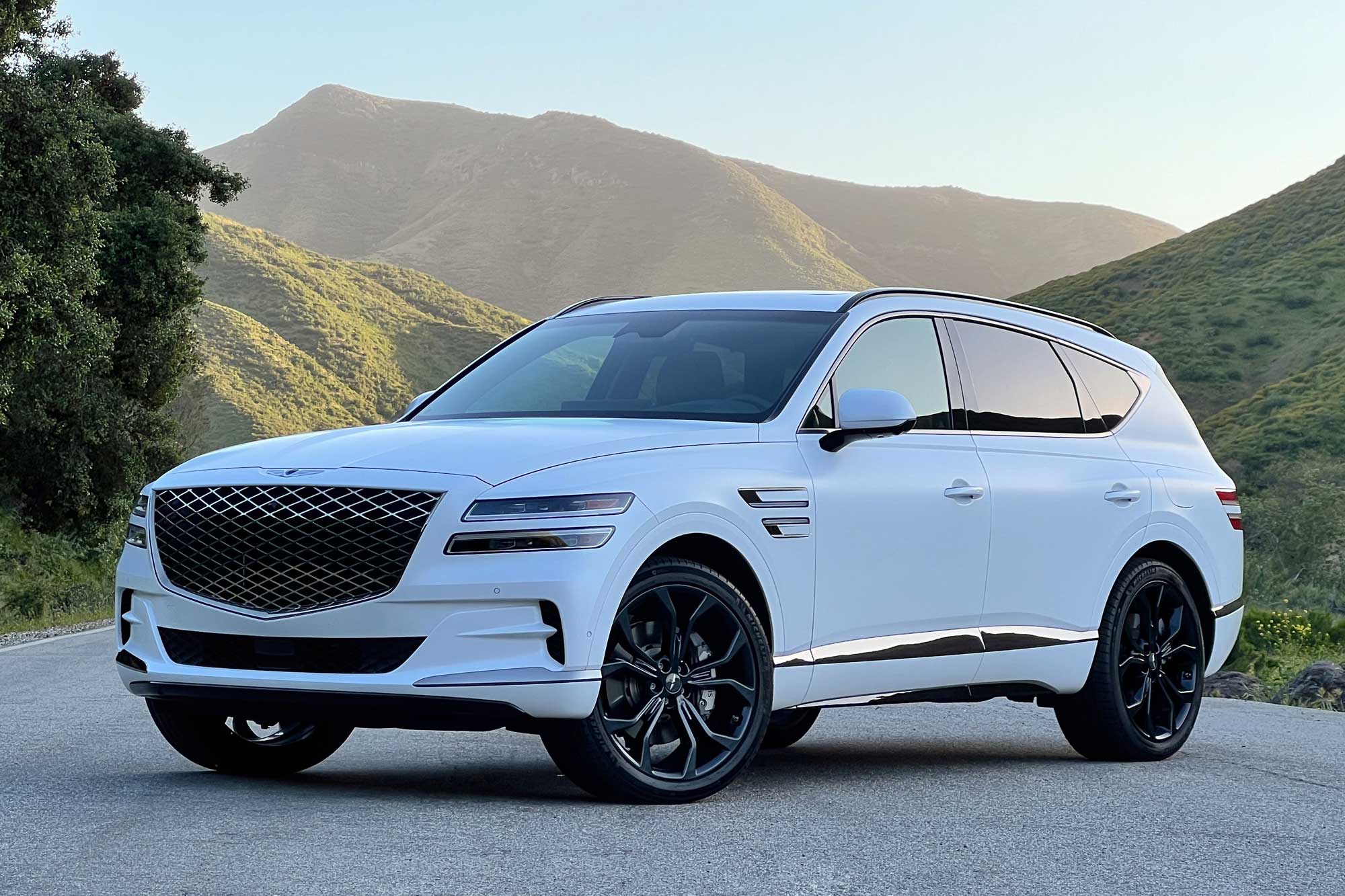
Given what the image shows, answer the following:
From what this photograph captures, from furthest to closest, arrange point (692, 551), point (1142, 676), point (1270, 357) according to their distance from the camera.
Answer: point (1270, 357) < point (1142, 676) < point (692, 551)

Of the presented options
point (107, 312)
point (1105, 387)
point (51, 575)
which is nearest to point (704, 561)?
point (1105, 387)

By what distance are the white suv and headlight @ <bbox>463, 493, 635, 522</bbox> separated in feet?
0.03

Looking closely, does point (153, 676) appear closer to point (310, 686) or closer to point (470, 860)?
point (310, 686)

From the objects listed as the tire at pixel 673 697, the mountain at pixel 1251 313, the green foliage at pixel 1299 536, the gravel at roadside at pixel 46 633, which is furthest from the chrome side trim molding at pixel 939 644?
the mountain at pixel 1251 313

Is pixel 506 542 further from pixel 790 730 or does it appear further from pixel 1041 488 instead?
pixel 790 730

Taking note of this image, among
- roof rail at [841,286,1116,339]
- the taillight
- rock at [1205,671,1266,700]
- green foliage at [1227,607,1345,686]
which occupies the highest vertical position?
roof rail at [841,286,1116,339]

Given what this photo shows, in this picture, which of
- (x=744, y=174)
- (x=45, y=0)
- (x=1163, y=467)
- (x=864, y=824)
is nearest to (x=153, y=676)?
(x=864, y=824)

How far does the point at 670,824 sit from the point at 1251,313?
186 ft

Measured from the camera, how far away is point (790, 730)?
8.81 meters

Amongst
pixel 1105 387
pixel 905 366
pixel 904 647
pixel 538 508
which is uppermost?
pixel 905 366

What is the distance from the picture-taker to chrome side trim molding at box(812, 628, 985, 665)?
22.5ft

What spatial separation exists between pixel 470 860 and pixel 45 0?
2784cm

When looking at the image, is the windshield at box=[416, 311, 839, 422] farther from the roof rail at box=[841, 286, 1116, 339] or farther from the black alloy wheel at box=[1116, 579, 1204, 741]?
the black alloy wheel at box=[1116, 579, 1204, 741]

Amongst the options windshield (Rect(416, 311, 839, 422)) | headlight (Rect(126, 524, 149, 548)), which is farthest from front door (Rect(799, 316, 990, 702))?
headlight (Rect(126, 524, 149, 548))
